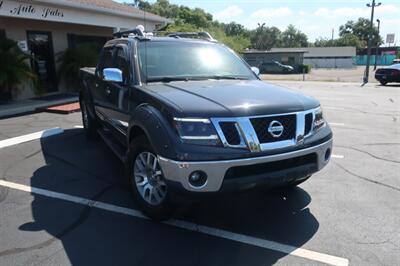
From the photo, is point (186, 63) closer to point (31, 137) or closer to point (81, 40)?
point (31, 137)

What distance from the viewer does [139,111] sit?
390 cm

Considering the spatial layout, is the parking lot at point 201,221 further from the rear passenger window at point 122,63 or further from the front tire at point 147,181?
the rear passenger window at point 122,63

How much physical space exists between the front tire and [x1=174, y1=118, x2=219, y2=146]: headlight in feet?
1.40

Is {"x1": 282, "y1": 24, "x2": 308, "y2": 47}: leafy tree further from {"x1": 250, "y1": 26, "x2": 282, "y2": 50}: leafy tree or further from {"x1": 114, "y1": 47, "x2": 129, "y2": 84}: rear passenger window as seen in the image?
{"x1": 114, "y1": 47, "x2": 129, "y2": 84}: rear passenger window

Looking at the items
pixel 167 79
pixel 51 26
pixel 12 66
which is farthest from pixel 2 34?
pixel 167 79

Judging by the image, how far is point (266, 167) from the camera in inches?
133

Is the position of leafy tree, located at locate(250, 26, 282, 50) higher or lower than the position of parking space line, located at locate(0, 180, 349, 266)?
higher

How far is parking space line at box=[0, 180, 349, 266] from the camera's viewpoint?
3.23 metres

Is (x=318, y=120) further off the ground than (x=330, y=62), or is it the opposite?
(x=318, y=120)

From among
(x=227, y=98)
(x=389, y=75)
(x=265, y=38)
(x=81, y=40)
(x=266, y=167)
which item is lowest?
(x=389, y=75)

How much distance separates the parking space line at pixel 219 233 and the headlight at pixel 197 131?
3.27 ft

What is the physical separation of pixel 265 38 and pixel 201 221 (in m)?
132

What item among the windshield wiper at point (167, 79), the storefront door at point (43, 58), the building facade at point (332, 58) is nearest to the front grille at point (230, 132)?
the windshield wiper at point (167, 79)

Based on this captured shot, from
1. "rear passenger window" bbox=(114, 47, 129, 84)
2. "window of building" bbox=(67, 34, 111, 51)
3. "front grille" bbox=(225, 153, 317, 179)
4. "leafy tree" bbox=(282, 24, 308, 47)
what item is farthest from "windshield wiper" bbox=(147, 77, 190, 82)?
"leafy tree" bbox=(282, 24, 308, 47)
